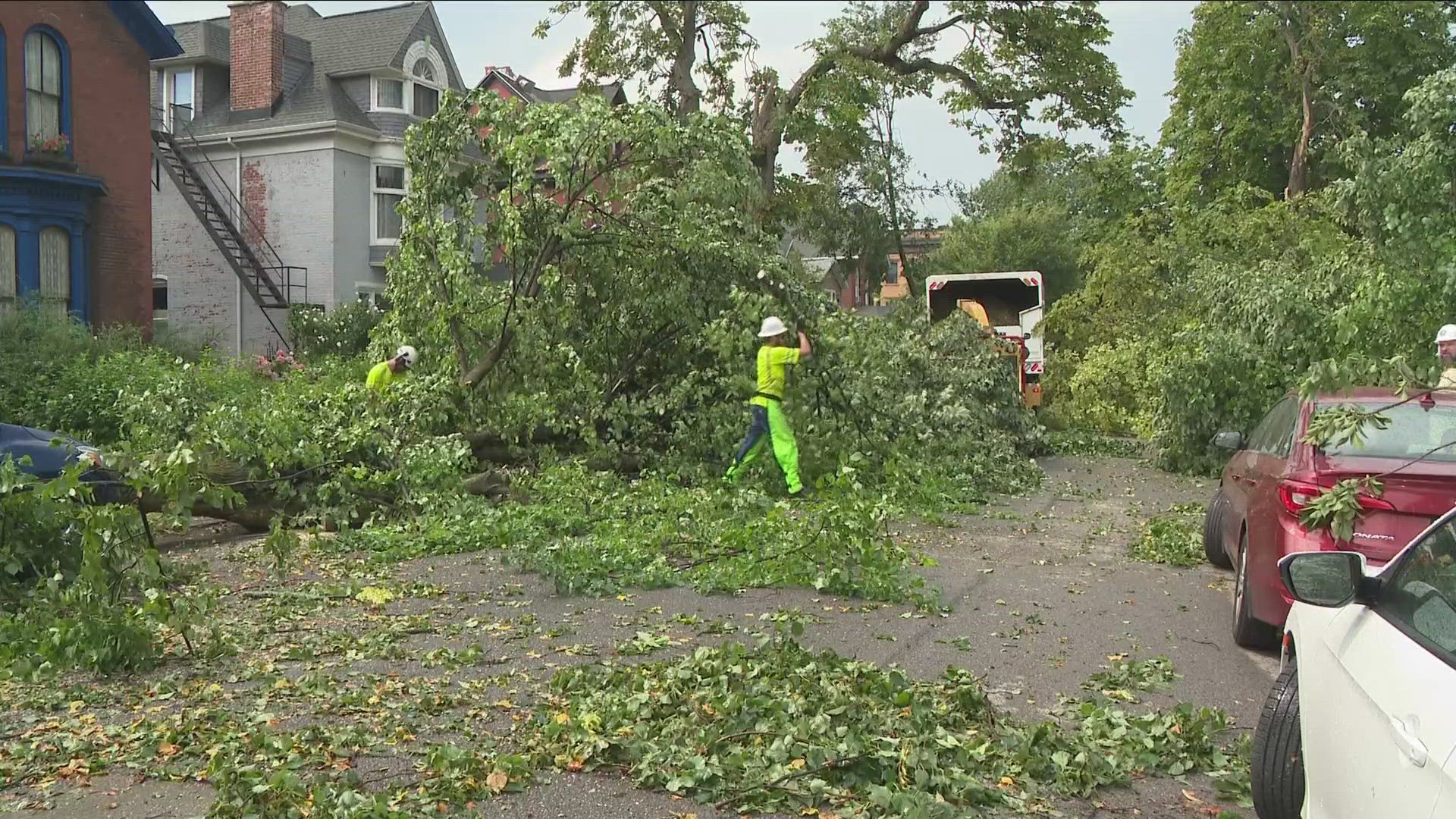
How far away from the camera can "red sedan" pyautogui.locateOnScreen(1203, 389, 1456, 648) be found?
19.6 ft

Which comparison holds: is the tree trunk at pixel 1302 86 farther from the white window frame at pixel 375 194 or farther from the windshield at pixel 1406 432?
the windshield at pixel 1406 432

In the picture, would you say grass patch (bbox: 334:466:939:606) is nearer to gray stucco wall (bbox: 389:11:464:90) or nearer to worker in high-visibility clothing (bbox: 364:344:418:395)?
worker in high-visibility clothing (bbox: 364:344:418:395)

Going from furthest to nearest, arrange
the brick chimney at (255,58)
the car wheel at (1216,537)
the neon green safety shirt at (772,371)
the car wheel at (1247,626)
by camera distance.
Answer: the brick chimney at (255,58) → the neon green safety shirt at (772,371) → the car wheel at (1216,537) → the car wheel at (1247,626)

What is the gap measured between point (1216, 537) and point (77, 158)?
21.0 m

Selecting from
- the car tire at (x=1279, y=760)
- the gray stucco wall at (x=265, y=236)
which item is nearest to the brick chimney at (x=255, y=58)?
the gray stucco wall at (x=265, y=236)

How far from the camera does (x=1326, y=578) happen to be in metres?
3.56

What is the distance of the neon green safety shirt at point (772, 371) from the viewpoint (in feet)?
40.2

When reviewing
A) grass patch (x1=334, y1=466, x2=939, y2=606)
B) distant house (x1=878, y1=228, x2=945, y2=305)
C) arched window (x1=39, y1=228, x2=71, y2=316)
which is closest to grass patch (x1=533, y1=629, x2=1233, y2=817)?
grass patch (x1=334, y1=466, x2=939, y2=606)

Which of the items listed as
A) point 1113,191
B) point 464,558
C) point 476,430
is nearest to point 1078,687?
point 464,558

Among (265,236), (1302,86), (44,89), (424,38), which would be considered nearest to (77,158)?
(44,89)

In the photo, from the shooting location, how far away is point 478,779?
4.52 m

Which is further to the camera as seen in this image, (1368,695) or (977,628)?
(977,628)

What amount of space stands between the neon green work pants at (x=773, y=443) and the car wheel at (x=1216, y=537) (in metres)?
3.78

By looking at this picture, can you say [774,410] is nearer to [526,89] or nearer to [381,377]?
[381,377]
